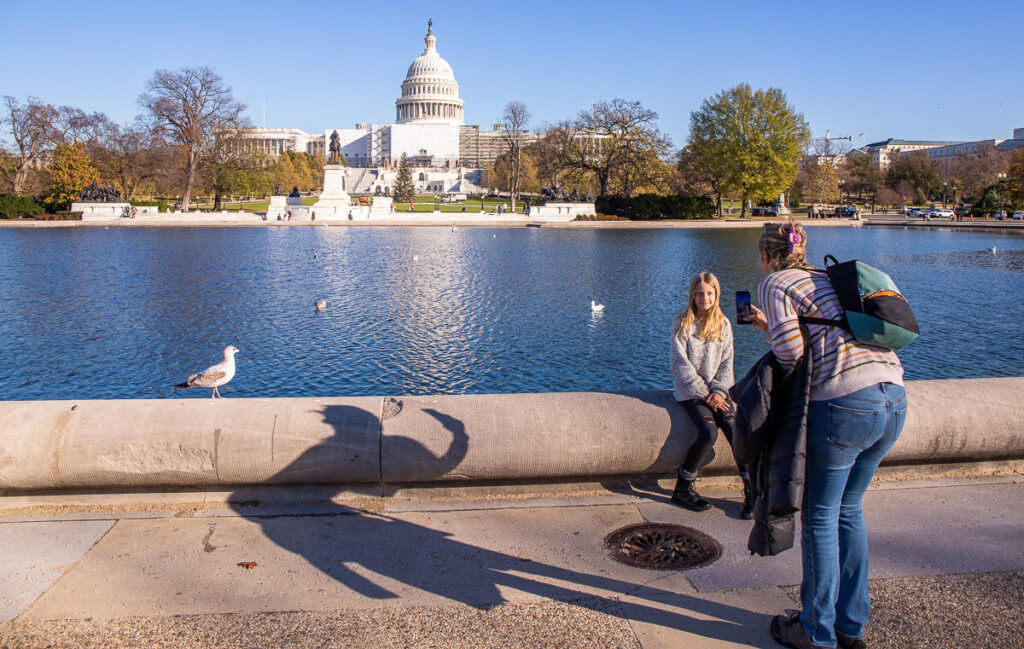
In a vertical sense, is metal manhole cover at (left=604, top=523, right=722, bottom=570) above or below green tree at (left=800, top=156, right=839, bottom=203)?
below

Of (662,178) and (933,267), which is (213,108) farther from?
(933,267)

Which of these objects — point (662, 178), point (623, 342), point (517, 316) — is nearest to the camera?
point (623, 342)

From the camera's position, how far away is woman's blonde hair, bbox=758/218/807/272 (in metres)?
3.30

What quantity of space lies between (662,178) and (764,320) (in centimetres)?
6639

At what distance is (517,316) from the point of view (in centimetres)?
1655

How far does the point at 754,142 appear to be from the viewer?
63.0 meters

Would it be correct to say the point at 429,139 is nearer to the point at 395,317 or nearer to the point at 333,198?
the point at 333,198

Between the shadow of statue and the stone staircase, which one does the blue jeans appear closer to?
the shadow of statue

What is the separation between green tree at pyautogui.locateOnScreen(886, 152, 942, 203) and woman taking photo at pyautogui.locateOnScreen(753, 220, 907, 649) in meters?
106

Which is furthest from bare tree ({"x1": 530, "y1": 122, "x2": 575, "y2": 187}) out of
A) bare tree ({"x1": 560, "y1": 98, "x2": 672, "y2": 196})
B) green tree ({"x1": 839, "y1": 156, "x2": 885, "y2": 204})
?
green tree ({"x1": 839, "y1": 156, "x2": 885, "y2": 204})

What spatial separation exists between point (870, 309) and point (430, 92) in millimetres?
163066

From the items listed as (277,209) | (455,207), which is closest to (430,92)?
(455,207)

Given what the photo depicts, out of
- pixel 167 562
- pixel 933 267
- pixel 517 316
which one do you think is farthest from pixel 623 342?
pixel 933 267

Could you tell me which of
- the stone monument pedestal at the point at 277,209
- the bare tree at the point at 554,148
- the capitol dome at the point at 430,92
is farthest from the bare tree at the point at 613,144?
the capitol dome at the point at 430,92
